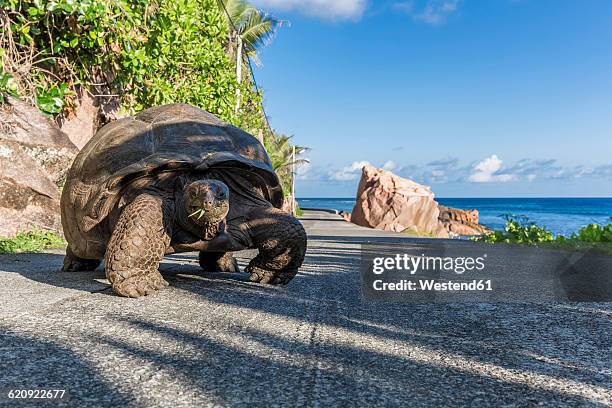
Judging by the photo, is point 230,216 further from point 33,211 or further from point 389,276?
point 33,211

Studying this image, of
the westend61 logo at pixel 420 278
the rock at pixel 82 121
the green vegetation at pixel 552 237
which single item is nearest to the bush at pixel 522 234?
the green vegetation at pixel 552 237

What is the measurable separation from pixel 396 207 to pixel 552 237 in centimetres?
1477

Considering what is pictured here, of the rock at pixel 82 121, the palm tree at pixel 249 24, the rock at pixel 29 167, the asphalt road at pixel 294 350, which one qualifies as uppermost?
the palm tree at pixel 249 24

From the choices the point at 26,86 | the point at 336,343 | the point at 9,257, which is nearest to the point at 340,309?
the point at 336,343

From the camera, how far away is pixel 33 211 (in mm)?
7031

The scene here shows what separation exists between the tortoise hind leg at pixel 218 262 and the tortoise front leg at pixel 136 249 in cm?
136

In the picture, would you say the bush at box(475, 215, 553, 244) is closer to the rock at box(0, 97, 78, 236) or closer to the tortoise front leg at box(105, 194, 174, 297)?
the tortoise front leg at box(105, 194, 174, 297)

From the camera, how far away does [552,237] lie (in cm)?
979

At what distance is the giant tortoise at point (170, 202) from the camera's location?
325 cm

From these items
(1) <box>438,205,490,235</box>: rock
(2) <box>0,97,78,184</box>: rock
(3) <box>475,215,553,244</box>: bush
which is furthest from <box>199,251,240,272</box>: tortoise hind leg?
(1) <box>438,205,490,235</box>: rock

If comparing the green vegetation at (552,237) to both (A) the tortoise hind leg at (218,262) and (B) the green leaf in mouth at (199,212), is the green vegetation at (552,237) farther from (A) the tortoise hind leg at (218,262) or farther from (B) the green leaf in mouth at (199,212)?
(B) the green leaf in mouth at (199,212)

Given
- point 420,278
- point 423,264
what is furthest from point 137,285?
point 423,264

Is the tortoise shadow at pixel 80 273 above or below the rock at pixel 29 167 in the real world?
below

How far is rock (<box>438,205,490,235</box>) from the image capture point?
34.8 m
